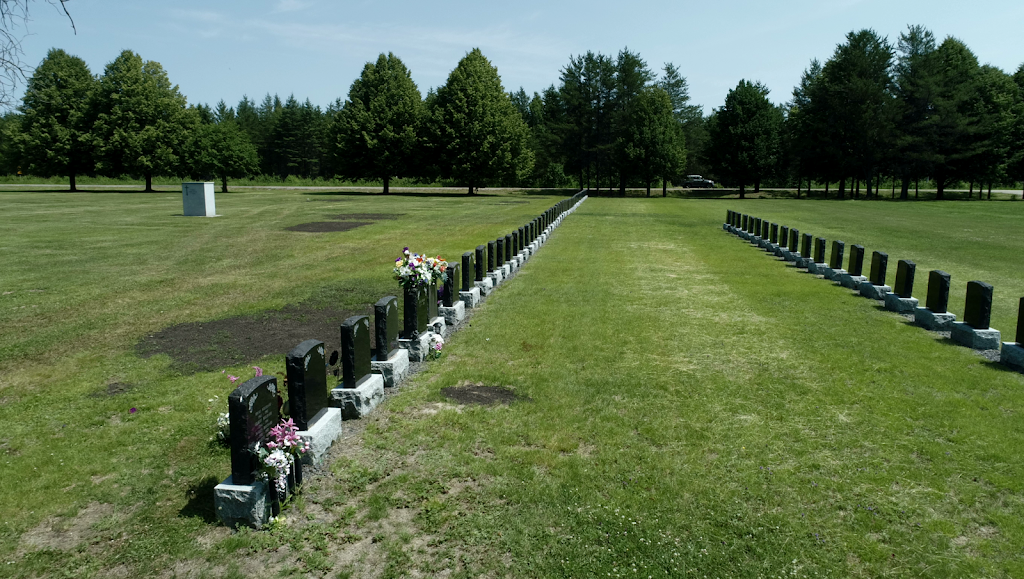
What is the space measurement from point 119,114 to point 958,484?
64.0 meters

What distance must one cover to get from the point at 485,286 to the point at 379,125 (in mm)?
50946

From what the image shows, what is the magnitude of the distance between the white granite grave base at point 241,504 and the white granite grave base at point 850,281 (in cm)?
1196

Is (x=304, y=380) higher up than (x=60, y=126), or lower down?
lower down

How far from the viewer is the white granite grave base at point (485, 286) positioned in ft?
38.7

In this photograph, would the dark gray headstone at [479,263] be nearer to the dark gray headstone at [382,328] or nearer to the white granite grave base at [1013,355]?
the dark gray headstone at [382,328]

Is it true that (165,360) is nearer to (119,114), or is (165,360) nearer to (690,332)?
(690,332)

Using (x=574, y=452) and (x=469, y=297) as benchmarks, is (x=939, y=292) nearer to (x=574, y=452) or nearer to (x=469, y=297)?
(x=469, y=297)

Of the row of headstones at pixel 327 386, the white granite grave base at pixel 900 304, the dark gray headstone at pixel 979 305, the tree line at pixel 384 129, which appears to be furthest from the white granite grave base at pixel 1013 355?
the tree line at pixel 384 129

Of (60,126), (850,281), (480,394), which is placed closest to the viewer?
(480,394)

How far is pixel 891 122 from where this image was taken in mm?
55156

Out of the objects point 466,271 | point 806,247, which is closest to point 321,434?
point 466,271

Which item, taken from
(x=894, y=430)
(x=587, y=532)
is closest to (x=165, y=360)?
(x=587, y=532)

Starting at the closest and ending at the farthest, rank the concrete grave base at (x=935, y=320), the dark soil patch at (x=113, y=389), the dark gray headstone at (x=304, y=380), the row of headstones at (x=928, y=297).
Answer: the dark gray headstone at (x=304, y=380)
the dark soil patch at (x=113, y=389)
the row of headstones at (x=928, y=297)
the concrete grave base at (x=935, y=320)

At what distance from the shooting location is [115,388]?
688cm
